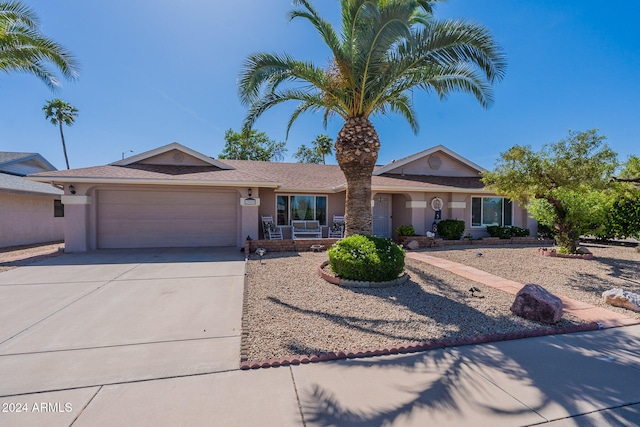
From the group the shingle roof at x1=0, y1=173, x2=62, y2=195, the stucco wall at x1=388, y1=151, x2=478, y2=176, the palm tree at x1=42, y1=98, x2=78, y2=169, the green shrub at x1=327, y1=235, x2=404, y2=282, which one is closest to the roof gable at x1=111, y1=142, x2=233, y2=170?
the shingle roof at x1=0, y1=173, x2=62, y2=195

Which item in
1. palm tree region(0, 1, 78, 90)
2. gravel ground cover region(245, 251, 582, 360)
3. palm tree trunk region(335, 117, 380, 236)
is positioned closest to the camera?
gravel ground cover region(245, 251, 582, 360)

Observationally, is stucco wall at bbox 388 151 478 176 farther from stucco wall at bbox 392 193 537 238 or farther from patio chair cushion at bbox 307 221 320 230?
patio chair cushion at bbox 307 221 320 230

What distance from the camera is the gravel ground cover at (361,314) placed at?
405 cm

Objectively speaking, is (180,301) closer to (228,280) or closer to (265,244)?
(228,280)

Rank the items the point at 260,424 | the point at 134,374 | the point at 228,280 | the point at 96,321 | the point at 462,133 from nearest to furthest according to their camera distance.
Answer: the point at 260,424, the point at 134,374, the point at 96,321, the point at 228,280, the point at 462,133

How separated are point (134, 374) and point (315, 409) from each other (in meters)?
2.11

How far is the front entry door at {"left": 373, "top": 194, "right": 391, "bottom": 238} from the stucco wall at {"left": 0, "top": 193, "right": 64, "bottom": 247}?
17.1 metres

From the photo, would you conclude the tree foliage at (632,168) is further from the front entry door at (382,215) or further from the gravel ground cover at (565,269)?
the front entry door at (382,215)

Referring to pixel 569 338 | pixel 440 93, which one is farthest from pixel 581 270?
pixel 440 93

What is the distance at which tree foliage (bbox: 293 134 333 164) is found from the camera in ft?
111

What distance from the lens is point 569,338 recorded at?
425cm

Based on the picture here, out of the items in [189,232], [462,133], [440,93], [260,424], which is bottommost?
[260,424]

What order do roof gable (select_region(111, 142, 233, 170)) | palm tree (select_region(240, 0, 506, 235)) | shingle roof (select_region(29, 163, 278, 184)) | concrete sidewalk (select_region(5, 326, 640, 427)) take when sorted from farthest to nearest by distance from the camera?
roof gable (select_region(111, 142, 233, 170)) → shingle roof (select_region(29, 163, 278, 184)) → palm tree (select_region(240, 0, 506, 235)) → concrete sidewalk (select_region(5, 326, 640, 427))

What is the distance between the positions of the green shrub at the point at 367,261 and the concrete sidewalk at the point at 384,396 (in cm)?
306
